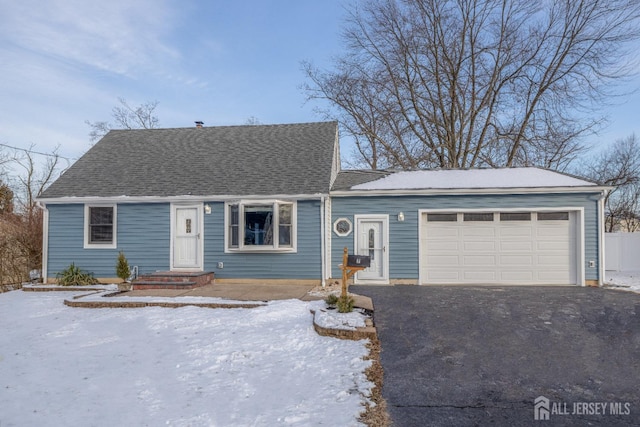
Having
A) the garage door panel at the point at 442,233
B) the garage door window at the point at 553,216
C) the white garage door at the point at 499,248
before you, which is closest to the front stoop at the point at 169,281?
the white garage door at the point at 499,248

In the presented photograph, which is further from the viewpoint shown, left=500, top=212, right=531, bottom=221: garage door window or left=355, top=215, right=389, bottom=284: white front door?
left=355, top=215, right=389, bottom=284: white front door

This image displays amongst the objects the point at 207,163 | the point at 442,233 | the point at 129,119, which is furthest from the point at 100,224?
the point at 129,119

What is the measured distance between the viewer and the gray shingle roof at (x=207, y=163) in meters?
10.6

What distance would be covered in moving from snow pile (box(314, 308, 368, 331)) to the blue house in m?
3.69

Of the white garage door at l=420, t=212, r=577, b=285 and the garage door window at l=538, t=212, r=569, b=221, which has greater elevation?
the garage door window at l=538, t=212, r=569, b=221

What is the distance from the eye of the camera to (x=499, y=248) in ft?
33.3

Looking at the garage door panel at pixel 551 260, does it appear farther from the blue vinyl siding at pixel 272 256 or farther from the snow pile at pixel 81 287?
the snow pile at pixel 81 287

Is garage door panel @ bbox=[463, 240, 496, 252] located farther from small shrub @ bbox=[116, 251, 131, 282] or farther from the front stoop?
small shrub @ bbox=[116, 251, 131, 282]

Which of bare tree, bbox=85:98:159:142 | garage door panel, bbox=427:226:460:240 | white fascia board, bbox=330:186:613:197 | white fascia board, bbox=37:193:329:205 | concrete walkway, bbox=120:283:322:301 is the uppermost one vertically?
bare tree, bbox=85:98:159:142

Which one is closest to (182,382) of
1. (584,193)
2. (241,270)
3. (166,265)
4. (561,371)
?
(561,371)

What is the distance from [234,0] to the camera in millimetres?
10711

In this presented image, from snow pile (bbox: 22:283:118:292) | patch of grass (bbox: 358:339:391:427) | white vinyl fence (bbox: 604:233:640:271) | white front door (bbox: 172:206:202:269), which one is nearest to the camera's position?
patch of grass (bbox: 358:339:391:427)

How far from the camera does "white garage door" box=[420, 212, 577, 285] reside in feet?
32.8

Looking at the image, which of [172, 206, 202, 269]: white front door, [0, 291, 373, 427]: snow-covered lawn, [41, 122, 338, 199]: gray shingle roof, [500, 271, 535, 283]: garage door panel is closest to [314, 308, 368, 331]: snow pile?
[0, 291, 373, 427]: snow-covered lawn
